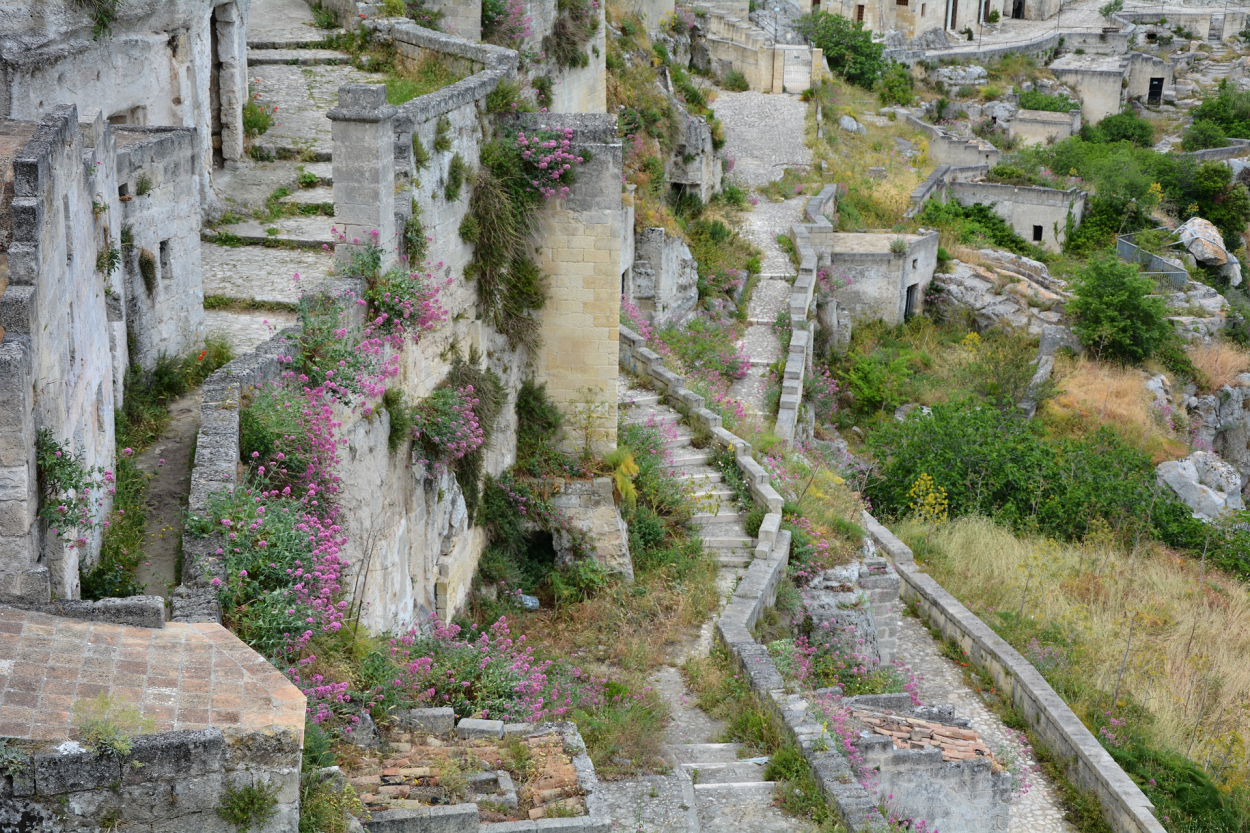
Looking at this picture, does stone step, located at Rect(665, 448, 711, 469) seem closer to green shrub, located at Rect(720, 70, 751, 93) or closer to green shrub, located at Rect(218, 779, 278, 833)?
green shrub, located at Rect(218, 779, 278, 833)

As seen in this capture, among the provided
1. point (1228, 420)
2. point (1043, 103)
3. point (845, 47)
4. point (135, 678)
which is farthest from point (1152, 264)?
point (135, 678)

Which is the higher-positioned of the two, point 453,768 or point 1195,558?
point 453,768

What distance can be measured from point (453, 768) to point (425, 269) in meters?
4.72

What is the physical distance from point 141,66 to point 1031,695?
34.8ft

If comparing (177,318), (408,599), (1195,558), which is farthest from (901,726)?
(1195,558)

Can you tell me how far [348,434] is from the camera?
8969 millimetres

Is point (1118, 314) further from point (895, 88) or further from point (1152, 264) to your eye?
point (895, 88)

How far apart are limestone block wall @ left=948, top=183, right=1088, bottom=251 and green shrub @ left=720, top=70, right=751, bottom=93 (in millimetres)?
6351

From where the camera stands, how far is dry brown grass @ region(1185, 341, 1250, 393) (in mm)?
29156

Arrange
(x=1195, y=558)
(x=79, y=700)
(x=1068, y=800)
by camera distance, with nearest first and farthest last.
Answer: (x=79, y=700) < (x=1068, y=800) < (x=1195, y=558)

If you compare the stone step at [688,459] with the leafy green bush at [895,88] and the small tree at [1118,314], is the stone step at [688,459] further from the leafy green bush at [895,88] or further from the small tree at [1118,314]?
the leafy green bush at [895,88]

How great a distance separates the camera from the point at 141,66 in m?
11.4

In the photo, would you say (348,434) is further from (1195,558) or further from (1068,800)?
(1195,558)

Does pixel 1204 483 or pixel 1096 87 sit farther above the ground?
pixel 1096 87
